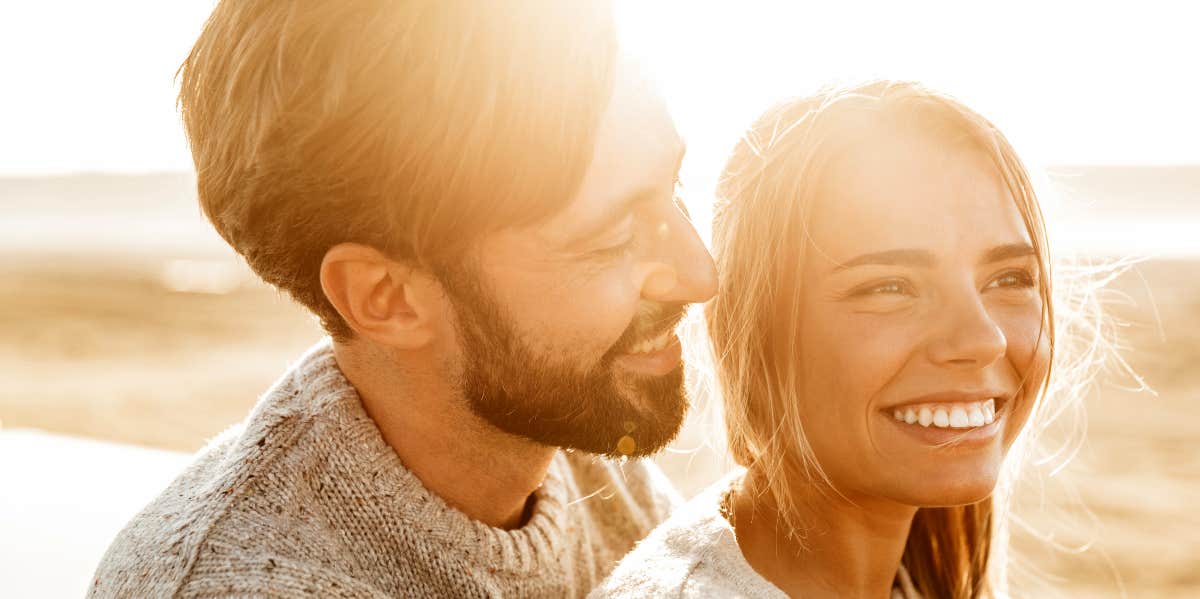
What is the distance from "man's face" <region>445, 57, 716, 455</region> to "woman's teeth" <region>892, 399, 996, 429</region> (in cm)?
40

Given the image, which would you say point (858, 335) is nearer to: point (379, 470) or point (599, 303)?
point (599, 303)

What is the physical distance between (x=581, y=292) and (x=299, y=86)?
0.61m

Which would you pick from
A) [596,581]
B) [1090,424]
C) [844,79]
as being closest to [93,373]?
[1090,424]

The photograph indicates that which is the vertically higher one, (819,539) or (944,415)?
(944,415)

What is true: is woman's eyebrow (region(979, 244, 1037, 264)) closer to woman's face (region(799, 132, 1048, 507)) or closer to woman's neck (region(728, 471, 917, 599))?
woman's face (region(799, 132, 1048, 507))

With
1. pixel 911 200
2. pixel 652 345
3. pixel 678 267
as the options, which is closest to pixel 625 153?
pixel 678 267

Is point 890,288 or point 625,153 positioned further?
point 625,153

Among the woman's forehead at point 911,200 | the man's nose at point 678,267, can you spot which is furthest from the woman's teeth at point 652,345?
the woman's forehead at point 911,200

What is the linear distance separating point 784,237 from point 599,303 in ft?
1.16

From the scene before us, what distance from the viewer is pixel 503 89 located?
6.93 ft

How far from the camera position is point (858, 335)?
6.59 feet

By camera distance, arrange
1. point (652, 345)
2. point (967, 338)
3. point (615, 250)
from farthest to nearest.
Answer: point (652, 345) < point (615, 250) < point (967, 338)

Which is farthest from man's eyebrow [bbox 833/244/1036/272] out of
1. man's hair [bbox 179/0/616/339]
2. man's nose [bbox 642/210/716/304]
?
man's hair [bbox 179/0/616/339]

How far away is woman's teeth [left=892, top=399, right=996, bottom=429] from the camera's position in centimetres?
200
